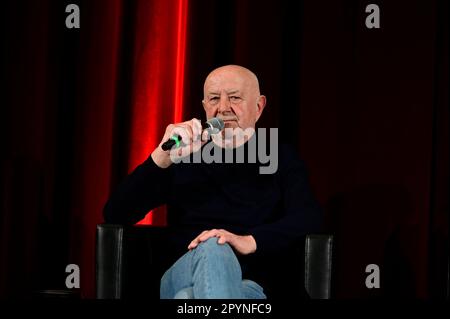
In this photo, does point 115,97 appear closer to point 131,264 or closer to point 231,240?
point 131,264

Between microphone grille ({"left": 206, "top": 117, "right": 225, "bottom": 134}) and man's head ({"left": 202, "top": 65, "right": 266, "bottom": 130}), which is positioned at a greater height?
man's head ({"left": 202, "top": 65, "right": 266, "bottom": 130})

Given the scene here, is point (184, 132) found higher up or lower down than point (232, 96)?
lower down

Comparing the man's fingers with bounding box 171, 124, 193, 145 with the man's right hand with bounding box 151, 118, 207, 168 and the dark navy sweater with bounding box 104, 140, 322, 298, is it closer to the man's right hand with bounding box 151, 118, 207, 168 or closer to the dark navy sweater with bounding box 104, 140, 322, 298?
the man's right hand with bounding box 151, 118, 207, 168

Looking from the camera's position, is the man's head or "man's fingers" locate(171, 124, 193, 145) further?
the man's head

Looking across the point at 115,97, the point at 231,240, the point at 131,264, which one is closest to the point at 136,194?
the point at 131,264

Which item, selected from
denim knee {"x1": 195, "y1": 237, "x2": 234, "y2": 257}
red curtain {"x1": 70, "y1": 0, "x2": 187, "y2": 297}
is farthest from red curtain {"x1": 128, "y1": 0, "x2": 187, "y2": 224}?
denim knee {"x1": 195, "y1": 237, "x2": 234, "y2": 257}

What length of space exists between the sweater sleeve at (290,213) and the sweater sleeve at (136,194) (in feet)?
1.08

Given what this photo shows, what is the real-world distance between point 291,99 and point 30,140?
995mm

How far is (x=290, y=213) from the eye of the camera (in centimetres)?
171

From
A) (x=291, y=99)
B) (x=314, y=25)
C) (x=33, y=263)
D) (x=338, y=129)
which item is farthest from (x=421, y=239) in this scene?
(x=33, y=263)

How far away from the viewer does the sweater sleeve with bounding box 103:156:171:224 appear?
172 centimetres

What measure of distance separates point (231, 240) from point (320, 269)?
0.28 m

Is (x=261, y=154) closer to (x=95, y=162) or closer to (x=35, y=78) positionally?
(x=95, y=162)

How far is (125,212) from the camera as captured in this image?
175 centimetres
